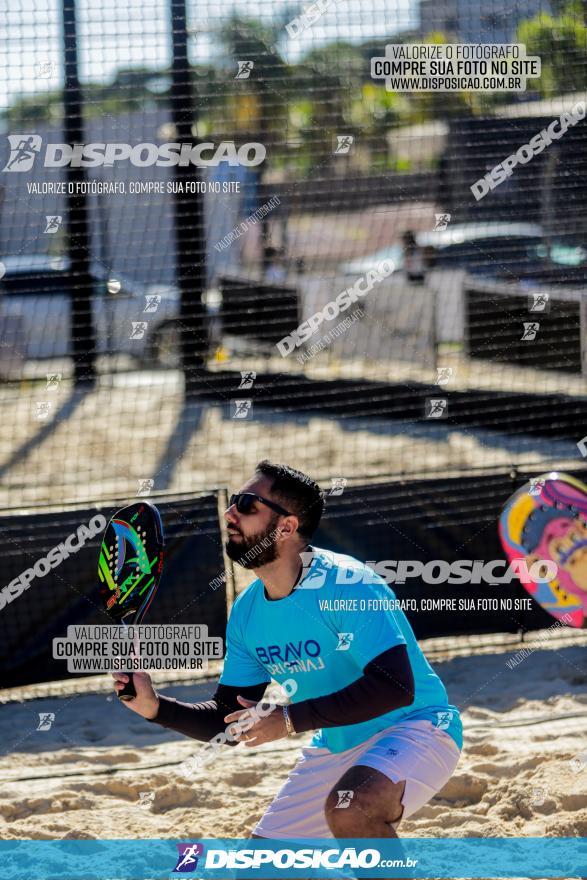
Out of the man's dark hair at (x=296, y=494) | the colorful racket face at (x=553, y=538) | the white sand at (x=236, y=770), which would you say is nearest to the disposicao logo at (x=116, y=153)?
the colorful racket face at (x=553, y=538)

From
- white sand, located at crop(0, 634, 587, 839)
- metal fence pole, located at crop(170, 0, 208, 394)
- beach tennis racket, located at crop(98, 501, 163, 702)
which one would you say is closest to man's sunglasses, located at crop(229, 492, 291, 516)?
beach tennis racket, located at crop(98, 501, 163, 702)

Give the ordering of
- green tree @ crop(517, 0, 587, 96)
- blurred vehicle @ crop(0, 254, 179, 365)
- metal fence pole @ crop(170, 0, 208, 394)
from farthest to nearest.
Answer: blurred vehicle @ crop(0, 254, 179, 365), green tree @ crop(517, 0, 587, 96), metal fence pole @ crop(170, 0, 208, 394)

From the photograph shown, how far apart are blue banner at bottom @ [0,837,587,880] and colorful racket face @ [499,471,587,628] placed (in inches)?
75.4

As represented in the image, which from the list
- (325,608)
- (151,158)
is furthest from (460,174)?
(325,608)

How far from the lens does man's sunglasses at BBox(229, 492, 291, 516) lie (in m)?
3.23

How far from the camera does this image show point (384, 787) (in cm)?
296

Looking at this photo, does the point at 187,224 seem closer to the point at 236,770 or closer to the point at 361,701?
the point at 236,770

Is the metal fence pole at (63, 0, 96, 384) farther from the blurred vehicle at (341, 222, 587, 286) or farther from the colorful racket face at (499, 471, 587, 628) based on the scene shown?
the blurred vehicle at (341, 222, 587, 286)

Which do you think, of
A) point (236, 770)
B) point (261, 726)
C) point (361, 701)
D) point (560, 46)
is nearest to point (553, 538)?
point (236, 770)

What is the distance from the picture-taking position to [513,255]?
10328 millimetres

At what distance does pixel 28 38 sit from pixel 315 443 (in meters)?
4.16

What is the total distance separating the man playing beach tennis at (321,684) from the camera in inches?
118

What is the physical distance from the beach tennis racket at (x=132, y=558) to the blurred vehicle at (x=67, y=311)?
21.6 ft

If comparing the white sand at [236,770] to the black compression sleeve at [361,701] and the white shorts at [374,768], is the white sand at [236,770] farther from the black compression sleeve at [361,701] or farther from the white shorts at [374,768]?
the black compression sleeve at [361,701]
